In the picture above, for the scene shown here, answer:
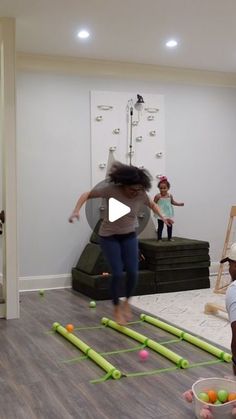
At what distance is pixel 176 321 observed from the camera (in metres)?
4.74

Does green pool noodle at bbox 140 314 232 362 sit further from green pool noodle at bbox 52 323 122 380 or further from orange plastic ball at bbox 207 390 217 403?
orange plastic ball at bbox 207 390 217 403

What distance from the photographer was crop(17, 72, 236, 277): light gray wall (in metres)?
6.23

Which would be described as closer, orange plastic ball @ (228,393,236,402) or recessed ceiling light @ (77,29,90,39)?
orange plastic ball @ (228,393,236,402)

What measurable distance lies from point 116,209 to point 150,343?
1.76 metres

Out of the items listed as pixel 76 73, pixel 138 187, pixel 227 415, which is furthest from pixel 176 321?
pixel 76 73

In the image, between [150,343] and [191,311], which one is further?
[191,311]

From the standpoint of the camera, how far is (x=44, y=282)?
6.35m

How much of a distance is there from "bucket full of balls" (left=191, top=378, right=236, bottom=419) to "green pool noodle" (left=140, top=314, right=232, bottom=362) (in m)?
0.88

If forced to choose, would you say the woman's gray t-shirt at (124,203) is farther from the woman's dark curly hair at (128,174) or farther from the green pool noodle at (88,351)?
the green pool noodle at (88,351)

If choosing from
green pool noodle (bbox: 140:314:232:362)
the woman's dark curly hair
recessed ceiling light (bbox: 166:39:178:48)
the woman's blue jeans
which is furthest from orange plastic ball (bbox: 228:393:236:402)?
recessed ceiling light (bbox: 166:39:178:48)

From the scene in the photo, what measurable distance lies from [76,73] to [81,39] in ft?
2.87

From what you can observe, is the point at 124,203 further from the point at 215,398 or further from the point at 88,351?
the point at 88,351

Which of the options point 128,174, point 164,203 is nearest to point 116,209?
point 128,174
